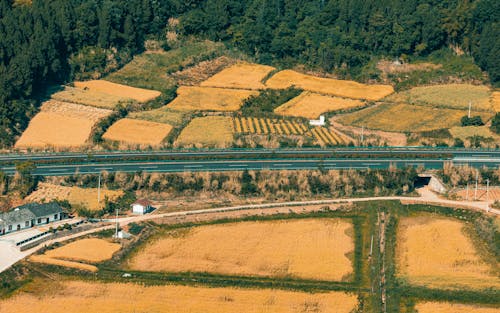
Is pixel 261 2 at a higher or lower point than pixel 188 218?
higher

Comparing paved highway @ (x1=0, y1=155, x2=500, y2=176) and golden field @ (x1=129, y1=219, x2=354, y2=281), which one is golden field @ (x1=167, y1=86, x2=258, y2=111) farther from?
golden field @ (x1=129, y1=219, x2=354, y2=281)

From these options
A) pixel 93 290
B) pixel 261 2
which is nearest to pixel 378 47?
pixel 261 2

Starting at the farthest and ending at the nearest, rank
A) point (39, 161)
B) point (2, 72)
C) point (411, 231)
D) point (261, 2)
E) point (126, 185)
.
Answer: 1. point (261, 2)
2. point (2, 72)
3. point (39, 161)
4. point (126, 185)
5. point (411, 231)

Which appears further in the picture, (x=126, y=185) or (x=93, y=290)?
(x=126, y=185)

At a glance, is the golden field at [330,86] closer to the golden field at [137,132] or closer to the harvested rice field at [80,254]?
the golden field at [137,132]

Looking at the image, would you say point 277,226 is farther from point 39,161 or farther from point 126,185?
point 39,161

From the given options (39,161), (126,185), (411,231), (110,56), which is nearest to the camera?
(411,231)
